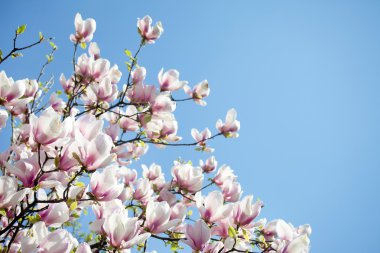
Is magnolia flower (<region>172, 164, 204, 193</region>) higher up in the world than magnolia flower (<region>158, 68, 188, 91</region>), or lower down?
lower down

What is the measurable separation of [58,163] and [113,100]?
162 centimetres

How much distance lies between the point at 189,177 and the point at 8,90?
1.46 meters

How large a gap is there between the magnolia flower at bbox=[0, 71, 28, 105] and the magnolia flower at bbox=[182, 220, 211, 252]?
1.41 m

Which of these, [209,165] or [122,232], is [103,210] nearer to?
[122,232]

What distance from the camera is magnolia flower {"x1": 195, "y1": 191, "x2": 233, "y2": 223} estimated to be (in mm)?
1831

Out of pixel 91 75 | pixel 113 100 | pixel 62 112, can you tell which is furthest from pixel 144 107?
pixel 62 112

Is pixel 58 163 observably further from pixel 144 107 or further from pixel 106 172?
pixel 144 107

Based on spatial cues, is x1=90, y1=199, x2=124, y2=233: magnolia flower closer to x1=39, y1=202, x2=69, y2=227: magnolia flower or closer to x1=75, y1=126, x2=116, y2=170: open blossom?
x1=39, y1=202, x2=69, y2=227: magnolia flower

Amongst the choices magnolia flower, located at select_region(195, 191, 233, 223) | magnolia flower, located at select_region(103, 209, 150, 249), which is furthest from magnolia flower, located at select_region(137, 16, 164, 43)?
magnolia flower, located at select_region(103, 209, 150, 249)

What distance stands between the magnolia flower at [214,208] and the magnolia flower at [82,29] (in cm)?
251

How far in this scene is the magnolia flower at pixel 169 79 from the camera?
3.10m

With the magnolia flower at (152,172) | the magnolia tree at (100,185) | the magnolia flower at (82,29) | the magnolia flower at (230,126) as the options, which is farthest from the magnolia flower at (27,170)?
the magnolia flower at (230,126)

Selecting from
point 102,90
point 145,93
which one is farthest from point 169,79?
point 102,90

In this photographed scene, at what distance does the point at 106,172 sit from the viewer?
1.49 meters
